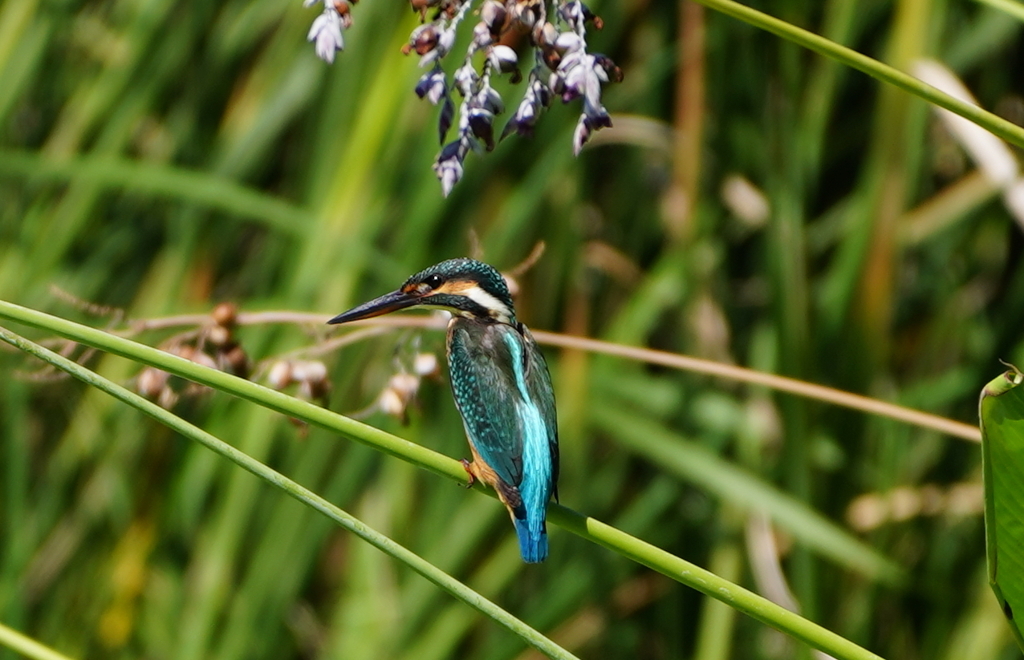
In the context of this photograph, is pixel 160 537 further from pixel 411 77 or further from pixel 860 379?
pixel 860 379

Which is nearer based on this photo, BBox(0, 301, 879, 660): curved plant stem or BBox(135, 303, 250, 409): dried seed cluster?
BBox(0, 301, 879, 660): curved plant stem

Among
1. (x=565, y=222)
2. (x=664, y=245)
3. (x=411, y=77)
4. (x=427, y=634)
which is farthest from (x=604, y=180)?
(x=427, y=634)

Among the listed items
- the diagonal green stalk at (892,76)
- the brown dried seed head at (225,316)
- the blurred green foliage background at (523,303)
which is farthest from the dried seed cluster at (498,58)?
the blurred green foliage background at (523,303)

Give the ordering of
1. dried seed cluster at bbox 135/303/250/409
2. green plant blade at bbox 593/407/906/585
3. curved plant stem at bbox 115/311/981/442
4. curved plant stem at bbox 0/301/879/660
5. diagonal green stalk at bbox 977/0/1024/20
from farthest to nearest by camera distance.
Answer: green plant blade at bbox 593/407/906/585
dried seed cluster at bbox 135/303/250/409
curved plant stem at bbox 115/311/981/442
diagonal green stalk at bbox 977/0/1024/20
curved plant stem at bbox 0/301/879/660

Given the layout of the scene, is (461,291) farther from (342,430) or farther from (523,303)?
(523,303)

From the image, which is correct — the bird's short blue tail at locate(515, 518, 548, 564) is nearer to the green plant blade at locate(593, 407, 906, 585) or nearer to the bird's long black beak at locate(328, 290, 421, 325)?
the bird's long black beak at locate(328, 290, 421, 325)

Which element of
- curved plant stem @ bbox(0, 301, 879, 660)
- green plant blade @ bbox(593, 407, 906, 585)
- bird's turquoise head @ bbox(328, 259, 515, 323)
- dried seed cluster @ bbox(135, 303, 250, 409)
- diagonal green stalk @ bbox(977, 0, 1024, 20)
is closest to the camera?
curved plant stem @ bbox(0, 301, 879, 660)

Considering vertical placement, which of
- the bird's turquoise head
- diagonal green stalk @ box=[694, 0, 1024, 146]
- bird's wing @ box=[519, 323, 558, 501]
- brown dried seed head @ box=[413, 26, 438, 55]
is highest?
diagonal green stalk @ box=[694, 0, 1024, 146]

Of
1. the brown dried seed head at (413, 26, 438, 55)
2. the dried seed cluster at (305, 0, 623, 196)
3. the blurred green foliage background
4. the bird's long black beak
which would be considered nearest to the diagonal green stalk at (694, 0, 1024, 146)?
the dried seed cluster at (305, 0, 623, 196)
